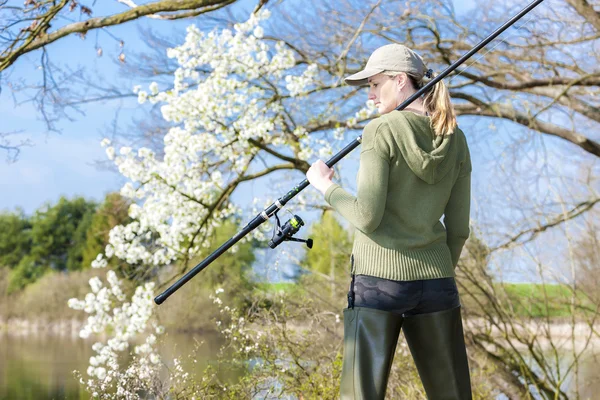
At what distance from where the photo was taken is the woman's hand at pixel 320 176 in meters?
2.38

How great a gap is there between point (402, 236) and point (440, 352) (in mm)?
432

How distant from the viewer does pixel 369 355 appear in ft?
7.48

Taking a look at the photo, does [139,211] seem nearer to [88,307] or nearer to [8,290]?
[88,307]

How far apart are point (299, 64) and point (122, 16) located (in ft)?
9.74

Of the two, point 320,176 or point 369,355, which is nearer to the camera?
point 369,355

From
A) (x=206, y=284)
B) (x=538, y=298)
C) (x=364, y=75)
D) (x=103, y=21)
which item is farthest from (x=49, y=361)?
(x=364, y=75)

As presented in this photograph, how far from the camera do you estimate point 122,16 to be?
5.21m

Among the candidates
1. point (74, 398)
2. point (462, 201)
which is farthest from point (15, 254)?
point (462, 201)

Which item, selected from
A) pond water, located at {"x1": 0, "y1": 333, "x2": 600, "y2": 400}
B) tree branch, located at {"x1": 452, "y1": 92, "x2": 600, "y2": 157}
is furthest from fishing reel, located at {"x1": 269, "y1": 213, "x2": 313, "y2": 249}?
pond water, located at {"x1": 0, "y1": 333, "x2": 600, "y2": 400}

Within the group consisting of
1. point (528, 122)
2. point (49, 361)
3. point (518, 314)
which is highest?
point (49, 361)

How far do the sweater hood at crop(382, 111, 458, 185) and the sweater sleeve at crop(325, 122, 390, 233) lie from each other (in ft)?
0.22

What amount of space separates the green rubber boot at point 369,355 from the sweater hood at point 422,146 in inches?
19.3

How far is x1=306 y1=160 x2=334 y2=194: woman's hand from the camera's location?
2.38 metres

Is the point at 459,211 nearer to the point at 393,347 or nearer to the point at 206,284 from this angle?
the point at 393,347
